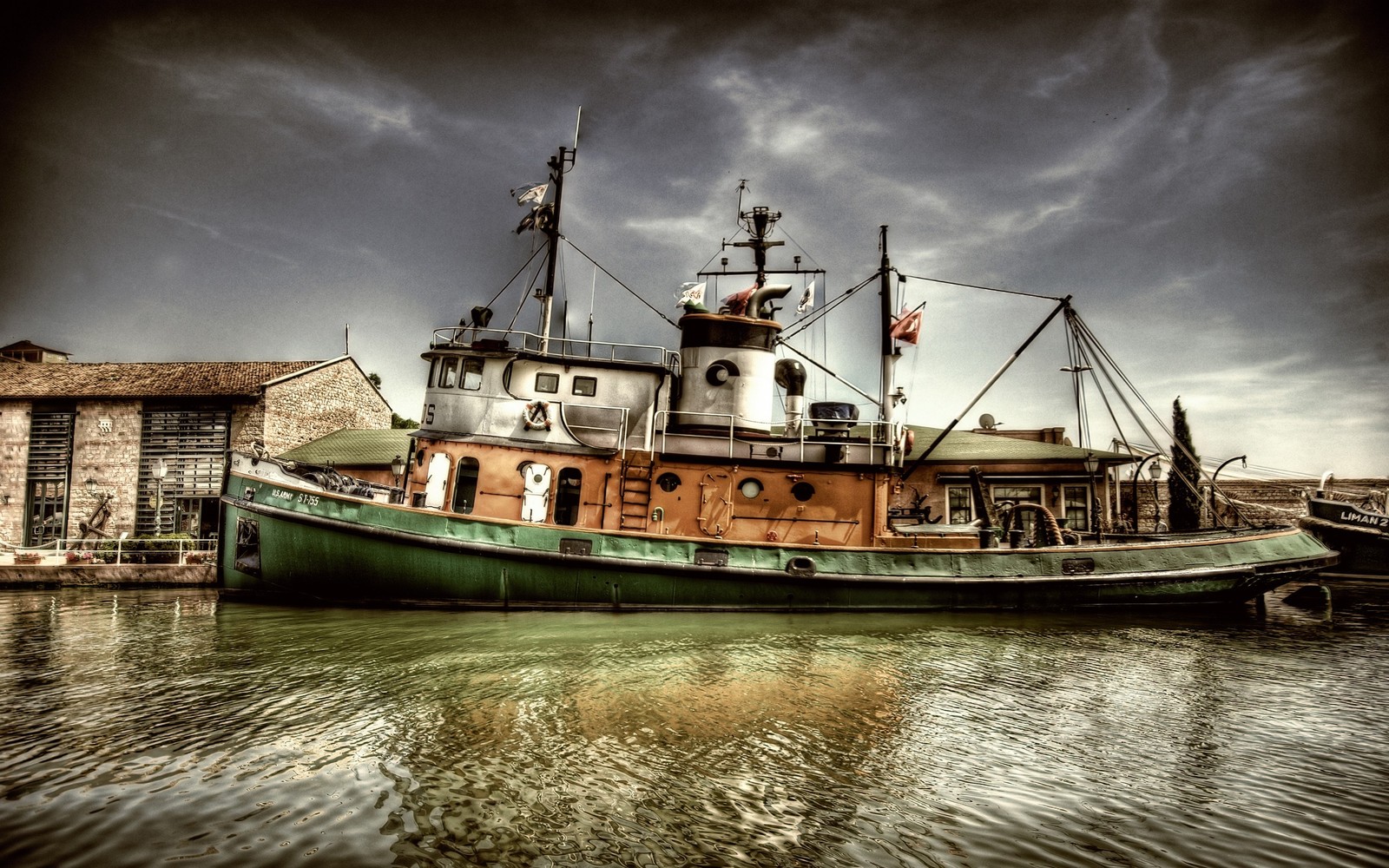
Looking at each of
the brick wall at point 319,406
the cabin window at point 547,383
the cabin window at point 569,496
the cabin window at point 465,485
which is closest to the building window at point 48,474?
the brick wall at point 319,406

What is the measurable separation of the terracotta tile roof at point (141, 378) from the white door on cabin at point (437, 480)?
48.6 feet

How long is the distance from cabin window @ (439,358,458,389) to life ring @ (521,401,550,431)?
156 centimetres

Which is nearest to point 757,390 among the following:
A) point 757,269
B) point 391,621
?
point 757,269

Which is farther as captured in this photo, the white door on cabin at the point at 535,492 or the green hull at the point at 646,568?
the white door on cabin at the point at 535,492

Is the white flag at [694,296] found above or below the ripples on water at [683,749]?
above

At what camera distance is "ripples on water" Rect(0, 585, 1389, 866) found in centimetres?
401

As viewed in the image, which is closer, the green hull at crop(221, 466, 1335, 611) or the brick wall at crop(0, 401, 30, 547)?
the green hull at crop(221, 466, 1335, 611)

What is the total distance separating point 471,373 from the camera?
13.2 meters

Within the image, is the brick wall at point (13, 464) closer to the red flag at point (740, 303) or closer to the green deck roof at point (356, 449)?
the green deck roof at point (356, 449)

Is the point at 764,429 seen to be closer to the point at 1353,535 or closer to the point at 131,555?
the point at 131,555

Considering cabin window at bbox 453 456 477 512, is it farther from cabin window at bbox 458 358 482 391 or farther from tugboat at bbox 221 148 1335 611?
cabin window at bbox 458 358 482 391

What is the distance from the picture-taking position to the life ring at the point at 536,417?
12859 mm

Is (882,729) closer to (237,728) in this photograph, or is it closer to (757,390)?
(237,728)

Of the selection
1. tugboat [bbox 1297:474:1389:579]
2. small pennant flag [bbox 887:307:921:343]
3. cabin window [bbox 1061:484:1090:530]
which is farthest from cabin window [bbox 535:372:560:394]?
tugboat [bbox 1297:474:1389:579]
